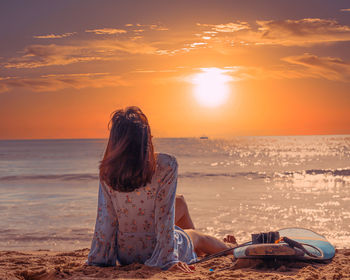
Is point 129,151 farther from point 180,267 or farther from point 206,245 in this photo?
point 206,245

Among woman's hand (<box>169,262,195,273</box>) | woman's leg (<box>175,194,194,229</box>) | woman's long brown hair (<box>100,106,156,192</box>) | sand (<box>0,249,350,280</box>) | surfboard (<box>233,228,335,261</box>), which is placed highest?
woman's long brown hair (<box>100,106,156,192</box>)

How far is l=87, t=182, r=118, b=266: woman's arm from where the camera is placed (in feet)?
11.0

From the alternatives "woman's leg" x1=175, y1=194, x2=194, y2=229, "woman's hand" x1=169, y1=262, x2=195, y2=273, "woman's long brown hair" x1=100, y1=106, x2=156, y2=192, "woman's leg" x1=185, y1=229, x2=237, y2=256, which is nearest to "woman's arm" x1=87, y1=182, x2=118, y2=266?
"woman's long brown hair" x1=100, y1=106, x2=156, y2=192

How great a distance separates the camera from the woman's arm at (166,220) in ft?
10.4

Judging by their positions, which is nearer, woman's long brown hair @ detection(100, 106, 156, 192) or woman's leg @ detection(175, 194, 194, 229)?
woman's long brown hair @ detection(100, 106, 156, 192)

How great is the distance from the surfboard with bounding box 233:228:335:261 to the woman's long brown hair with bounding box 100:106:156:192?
1.17 meters

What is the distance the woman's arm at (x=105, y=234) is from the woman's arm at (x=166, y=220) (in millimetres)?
416

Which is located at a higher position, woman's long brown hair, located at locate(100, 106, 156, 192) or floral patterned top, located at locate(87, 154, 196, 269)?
woman's long brown hair, located at locate(100, 106, 156, 192)

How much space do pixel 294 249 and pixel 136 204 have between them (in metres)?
1.40

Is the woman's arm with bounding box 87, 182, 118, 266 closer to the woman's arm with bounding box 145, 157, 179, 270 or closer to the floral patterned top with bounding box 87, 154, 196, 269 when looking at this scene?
the floral patterned top with bounding box 87, 154, 196, 269

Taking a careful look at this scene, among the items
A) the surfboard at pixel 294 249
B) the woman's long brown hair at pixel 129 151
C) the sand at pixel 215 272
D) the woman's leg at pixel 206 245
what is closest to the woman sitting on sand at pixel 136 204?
the woman's long brown hair at pixel 129 151

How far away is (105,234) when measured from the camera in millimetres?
3377

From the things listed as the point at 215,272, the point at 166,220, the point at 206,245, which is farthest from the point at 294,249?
the point at 166,220

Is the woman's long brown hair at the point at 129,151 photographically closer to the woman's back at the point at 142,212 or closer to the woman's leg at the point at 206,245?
the woman's back at the point at 142,212
